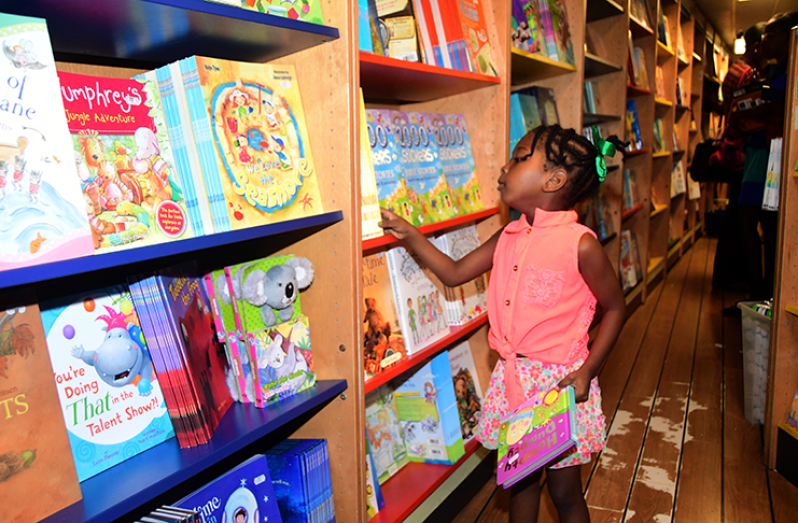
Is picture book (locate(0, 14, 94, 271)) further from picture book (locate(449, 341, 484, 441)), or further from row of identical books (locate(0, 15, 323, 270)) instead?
picture book (locate(449, 341, 484, 441))

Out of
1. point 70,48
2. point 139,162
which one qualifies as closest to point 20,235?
point 139,162

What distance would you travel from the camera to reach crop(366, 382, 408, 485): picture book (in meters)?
1.75

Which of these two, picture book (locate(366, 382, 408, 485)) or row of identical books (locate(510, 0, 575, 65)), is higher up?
row of identical books (locate(510, 0, 575, 65))

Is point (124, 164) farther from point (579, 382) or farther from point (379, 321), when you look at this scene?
point (579, 382)

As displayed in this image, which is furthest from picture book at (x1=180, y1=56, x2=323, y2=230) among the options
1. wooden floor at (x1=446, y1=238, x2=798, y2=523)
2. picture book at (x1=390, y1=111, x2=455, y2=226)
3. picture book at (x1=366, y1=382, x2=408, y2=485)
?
wooden floor at (x1=446, y1=238, x2=798, y2=523)

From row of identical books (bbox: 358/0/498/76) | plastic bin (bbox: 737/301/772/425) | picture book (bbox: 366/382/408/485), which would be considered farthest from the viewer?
plastic bin (bbox: 737/301/772/425)

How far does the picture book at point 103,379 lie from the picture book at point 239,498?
0.43ft

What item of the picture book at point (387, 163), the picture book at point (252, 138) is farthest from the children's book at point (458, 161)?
the picture book at point (252, 138)

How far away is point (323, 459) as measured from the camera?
130 centimetres

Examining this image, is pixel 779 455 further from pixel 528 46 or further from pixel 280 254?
pixel 280 254

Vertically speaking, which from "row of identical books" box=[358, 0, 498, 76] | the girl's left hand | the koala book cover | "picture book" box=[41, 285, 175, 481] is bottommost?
the girl's left hand

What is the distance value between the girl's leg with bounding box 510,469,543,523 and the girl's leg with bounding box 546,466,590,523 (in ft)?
Answer: 0.25

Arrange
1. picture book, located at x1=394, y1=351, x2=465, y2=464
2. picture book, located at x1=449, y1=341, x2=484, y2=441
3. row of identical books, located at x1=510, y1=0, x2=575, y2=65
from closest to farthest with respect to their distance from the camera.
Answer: picture book, located at x1=394, y1=351, x2=465, y2=464 < picture book, located at x1=449, y1=341, x2=484, y2=441 < row of identical books, located at x1=510, y1=0, x2=575, y2=65

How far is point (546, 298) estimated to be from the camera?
140cm
